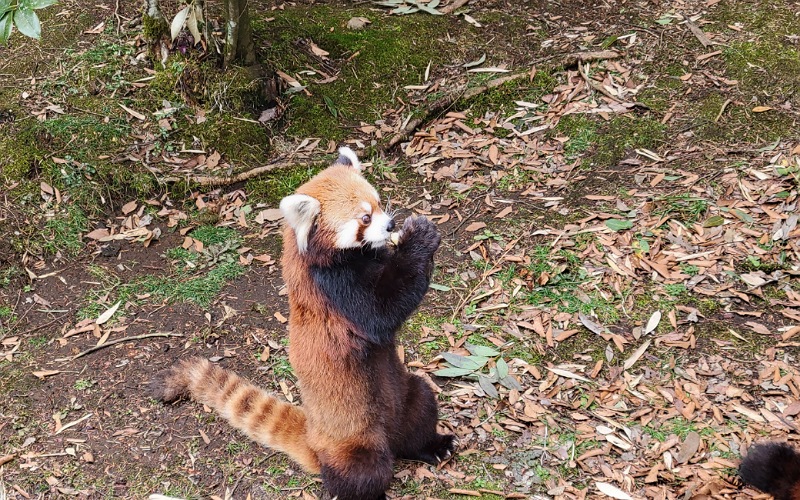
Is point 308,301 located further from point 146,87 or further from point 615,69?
point 615,69

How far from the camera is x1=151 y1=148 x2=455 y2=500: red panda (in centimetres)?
312

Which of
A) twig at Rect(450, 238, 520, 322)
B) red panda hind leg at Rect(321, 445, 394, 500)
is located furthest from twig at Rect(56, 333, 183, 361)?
twig at Rect(450, 238, 520, 322)

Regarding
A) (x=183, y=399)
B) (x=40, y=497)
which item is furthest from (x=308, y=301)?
(x=40, y=497)

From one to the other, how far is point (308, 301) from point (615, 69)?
3833 mm

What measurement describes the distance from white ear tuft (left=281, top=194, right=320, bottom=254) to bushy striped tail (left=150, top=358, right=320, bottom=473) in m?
0.98

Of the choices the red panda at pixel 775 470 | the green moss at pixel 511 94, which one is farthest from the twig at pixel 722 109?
the red panda at pixel 775 470

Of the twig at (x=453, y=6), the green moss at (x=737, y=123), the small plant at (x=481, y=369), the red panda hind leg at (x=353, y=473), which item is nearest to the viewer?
the red panda hind leg at (x=353, y=473)

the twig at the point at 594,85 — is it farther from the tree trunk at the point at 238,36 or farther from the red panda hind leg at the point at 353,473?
the red panda hind leg at the point at 353,473

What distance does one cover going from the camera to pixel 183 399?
3.87 meters

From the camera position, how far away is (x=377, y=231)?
3.11 metres

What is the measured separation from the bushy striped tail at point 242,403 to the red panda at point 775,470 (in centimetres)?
203

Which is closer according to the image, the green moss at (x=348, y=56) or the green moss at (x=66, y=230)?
the green moss at (x=66, y=230)

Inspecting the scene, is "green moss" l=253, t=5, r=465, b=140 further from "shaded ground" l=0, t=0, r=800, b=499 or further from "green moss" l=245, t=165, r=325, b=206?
"green moss" l=245, t=165, r=325, b=206

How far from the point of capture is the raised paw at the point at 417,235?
3.29 meters
